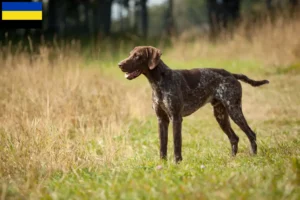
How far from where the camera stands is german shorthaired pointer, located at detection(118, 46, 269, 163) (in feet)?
19.1

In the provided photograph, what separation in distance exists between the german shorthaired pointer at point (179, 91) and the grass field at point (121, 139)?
42cm

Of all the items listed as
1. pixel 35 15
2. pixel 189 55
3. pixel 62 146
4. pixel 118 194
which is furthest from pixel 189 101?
pixel 189 55

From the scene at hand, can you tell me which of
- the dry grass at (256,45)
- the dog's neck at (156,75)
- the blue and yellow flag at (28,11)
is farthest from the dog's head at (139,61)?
the dry grass at (256,45)

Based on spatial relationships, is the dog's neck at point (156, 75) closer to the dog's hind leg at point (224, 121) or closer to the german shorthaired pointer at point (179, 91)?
the german shorthaired pointer at point (179, 91)

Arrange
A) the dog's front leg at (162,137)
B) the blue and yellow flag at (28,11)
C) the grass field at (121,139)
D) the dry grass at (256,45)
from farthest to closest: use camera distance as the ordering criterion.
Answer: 1. the dry grass at (256,45)
2. the blue and yellow flag at (28,11)
3. the dog's front leg at (162,137)
4. the grass field at (121,139)

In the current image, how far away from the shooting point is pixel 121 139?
7.82 meters

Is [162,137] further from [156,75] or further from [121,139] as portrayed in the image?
[121,139]

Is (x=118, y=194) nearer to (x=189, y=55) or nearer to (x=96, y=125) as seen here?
(x=96, y=125)

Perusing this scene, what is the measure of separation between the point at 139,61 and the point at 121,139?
2.31m

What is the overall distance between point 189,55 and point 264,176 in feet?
41.4

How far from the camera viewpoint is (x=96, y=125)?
27.4 ft

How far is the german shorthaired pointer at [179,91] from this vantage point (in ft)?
19.1

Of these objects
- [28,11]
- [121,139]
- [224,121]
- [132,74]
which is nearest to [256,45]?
[28,11]

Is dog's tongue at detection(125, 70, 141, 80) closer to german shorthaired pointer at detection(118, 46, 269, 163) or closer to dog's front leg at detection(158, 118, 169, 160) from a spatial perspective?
german shorthaired pointer at detection(118, 46, 269, 163)
